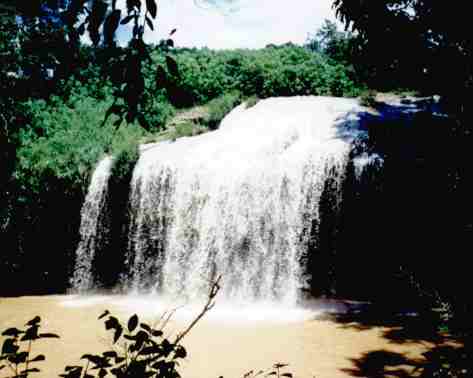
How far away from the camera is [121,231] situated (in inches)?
485

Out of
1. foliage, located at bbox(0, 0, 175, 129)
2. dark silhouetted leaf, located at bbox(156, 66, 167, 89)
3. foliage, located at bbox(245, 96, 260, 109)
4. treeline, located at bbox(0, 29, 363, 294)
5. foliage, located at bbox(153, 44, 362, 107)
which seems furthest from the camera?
foliage, located at bbox(153, 44, 362, 107)

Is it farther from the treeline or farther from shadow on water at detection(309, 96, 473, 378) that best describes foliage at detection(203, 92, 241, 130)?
shadow on water at detection(309, 96, 473, 378)

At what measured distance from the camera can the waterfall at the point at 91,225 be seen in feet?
40.2

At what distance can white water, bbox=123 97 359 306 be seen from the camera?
10.2m

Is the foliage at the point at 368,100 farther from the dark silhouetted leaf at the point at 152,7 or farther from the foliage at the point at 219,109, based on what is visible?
the dark silhouetted leaf at the point at 152,7

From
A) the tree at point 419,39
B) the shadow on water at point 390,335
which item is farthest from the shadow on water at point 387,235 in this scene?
the tree at point 419,39

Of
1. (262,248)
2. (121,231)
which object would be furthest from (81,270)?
(262,248)

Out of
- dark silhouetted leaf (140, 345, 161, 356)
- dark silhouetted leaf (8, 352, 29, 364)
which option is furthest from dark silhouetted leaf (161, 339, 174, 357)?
dark silhouetted leaf (8, 352, 29, 364)

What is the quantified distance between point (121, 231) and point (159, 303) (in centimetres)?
294

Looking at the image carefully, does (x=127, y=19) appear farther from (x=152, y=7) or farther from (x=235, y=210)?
(x=235, y=210)

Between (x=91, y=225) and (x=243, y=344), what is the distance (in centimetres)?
715

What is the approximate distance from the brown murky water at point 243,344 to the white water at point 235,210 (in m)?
1.75

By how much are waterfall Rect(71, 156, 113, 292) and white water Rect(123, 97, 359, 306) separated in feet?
3.26

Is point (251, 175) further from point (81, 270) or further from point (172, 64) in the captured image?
point (172, 64)
